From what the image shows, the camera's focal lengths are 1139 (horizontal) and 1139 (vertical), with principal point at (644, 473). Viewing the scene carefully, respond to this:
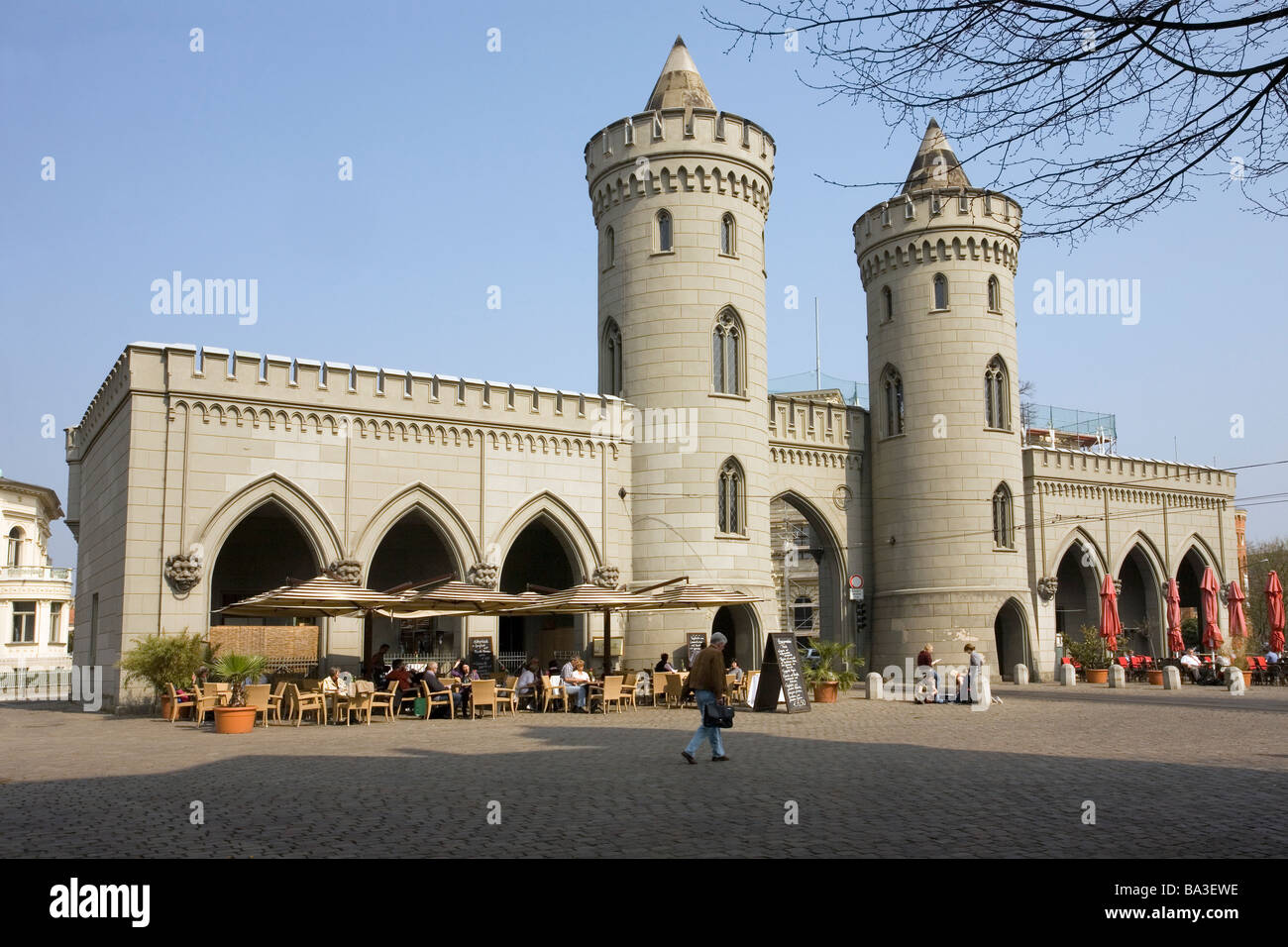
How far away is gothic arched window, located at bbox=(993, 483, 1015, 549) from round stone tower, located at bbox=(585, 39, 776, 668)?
814 centimetres

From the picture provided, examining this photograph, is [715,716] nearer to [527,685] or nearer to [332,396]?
[527,685]

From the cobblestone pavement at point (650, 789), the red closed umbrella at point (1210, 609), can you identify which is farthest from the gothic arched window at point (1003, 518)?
the cobblestone pavement at point (650, 789)

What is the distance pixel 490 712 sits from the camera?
917 inches

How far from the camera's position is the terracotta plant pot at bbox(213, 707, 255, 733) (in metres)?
18.8

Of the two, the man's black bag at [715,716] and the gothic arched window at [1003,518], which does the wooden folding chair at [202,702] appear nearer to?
the man's black bag at [715,716]

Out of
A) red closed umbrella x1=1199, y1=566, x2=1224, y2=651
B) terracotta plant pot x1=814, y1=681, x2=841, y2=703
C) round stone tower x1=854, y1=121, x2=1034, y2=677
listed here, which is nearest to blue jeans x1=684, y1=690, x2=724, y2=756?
terracotta plant pot x1=814, y1=681, x2=841, y2=703

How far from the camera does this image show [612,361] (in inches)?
1289

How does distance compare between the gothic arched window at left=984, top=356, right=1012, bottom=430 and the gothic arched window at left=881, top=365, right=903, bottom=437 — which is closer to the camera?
the gothic arched window at left=984, top=356, right=1012, bottom=430

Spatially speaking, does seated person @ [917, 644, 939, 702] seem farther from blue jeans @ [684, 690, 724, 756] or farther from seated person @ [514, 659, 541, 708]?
blue jeans @ [684, 690, 724, 756]

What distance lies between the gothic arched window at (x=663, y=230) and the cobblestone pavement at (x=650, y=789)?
51.1ft

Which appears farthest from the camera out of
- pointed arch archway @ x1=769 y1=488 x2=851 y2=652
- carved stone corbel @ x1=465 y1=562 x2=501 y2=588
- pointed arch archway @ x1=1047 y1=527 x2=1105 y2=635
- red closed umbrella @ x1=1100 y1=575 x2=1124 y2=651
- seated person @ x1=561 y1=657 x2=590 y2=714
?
pointed arch archway @ x1=769 y1=488 x2=851 y2=652

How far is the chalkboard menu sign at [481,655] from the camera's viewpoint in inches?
1101

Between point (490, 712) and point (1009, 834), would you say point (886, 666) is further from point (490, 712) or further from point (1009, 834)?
point (1009, 834)
